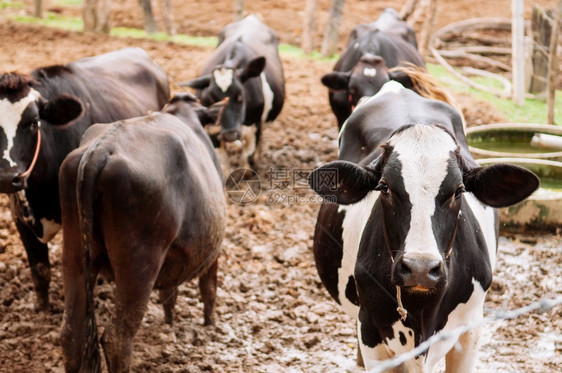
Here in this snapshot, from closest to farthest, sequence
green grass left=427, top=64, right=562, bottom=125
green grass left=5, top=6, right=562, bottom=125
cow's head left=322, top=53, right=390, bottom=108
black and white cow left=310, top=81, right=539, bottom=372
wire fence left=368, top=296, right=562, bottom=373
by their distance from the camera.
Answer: wire fence left=368, top=296, right=562, bottom=373, black and white cow left=310, top=81, right=539, bottom=372, cow's head left=322, top=53, right=390, bottom=108, green grass left=427, top=64, right=562, bottom=125, green grass left=5, top=6, right=562, bottom=125

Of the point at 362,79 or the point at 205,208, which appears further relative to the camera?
Result: the point at 362,79

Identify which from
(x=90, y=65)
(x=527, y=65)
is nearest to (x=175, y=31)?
(x=527, y=65)

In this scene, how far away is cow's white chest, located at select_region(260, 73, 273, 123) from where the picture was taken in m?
8.36

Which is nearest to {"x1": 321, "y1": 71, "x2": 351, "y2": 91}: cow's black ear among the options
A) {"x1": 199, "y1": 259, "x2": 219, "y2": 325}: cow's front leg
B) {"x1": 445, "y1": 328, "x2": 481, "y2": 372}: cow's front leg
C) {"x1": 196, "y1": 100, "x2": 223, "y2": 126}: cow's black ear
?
{"x1": 196, "y1": 100, "x2": 223, "y2": 126}: cow's black ear

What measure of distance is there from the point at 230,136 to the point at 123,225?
3897mm

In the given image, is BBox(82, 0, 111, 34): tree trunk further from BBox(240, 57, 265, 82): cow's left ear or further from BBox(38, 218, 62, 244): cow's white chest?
BBox(38, 218, 62, 244): cow's white chest

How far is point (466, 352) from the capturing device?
3566mm

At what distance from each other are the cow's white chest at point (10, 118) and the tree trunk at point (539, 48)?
772 cm

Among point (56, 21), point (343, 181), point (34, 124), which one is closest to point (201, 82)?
point (34, 124)

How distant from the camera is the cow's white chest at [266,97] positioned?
8.36 meters

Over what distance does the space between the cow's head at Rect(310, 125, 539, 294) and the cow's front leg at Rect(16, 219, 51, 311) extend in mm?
2653

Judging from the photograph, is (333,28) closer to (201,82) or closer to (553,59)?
(553,59)

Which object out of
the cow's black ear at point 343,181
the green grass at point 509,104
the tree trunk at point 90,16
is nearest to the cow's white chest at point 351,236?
the cow's black ear at point 343,181

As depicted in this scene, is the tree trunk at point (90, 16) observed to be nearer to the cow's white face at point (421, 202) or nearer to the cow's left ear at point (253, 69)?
the cow's left ear at point (253, 69)
